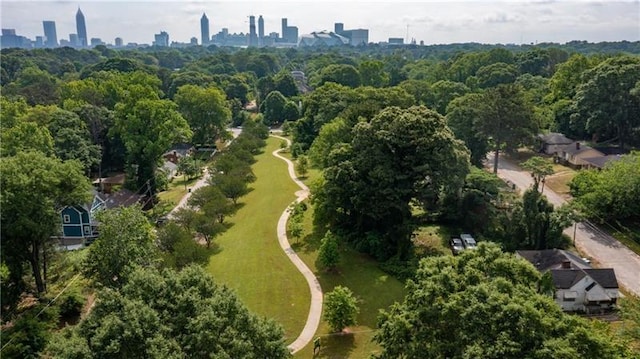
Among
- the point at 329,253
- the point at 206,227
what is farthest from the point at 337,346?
the point at 206,227

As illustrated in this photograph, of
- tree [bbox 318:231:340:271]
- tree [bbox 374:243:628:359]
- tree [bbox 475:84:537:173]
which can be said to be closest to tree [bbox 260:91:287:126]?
tree [bbox 475:84:537:173]

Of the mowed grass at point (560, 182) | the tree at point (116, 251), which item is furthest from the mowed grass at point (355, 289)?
the mowed grass at point (560, 182)

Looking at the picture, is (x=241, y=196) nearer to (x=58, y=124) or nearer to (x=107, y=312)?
(x=58, y=124)

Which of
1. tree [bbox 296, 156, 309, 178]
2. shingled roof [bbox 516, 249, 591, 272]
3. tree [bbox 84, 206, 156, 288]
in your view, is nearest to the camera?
tree [bbox 84, 206, 156, 288]

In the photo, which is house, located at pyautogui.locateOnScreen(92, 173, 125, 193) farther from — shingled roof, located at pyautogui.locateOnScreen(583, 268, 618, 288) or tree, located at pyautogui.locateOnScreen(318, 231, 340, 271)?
shingled roof, located at pyautogui.locateOnScreen(583, 268, 618, 288)

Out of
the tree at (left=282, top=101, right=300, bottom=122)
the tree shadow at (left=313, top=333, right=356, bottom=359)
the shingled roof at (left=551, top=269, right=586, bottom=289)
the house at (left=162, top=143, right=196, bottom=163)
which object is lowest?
the tree shadow at (left=313, top=333, right=356, bottom=359)

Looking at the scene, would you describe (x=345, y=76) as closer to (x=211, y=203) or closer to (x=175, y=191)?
(x=175, y=191)

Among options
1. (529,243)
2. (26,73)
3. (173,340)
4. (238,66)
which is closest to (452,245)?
(529,243)

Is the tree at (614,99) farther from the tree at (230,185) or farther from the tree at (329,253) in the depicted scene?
the tree at (230,185)

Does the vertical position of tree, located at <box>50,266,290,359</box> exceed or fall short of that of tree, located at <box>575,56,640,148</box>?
it falls short
